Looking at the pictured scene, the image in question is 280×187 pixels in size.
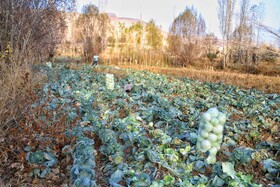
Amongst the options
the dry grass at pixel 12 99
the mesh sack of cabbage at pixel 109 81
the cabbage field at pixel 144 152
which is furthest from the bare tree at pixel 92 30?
the cabbage field at pixel 144 152

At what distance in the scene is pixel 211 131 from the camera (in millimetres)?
2191

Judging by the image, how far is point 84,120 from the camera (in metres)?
3.02

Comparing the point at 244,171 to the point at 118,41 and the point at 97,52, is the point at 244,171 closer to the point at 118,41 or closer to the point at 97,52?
the point at 97,52

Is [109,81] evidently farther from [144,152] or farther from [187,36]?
[187,36]

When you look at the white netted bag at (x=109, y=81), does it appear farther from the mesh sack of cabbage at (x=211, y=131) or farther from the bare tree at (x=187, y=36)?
the bare tree at (x=187, y=36)

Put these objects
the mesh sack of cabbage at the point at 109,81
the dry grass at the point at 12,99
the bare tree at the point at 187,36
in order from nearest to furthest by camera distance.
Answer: the dry grass at the point at 12,99, the mesh sack of cabbage at the point at 109,81, the bare tree at the point at 187,36

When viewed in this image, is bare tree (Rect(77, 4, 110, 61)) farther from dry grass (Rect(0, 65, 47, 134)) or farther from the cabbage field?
the cabbage field

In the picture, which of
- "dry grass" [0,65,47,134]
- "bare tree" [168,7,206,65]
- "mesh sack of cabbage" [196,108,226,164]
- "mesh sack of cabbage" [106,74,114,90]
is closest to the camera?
"mesh sack of cabbage" [196,108,226,164]

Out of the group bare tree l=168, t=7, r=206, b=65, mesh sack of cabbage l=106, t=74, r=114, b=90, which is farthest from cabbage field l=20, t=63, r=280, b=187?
bare tree l=168, t=7, r=206, b=65

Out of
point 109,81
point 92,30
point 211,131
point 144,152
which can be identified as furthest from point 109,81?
point 92,30

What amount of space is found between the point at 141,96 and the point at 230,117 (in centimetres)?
165

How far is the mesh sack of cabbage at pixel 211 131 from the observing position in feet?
7.02

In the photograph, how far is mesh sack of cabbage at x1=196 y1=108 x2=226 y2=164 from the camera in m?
2.14

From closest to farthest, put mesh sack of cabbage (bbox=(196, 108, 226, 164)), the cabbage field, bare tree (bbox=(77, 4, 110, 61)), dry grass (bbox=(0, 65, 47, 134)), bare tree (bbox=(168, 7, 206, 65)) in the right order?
the cabbage field, mesh sack of cabbage (bbox=(196, 108, 226, 164)), dry grass (bbox=(0, 65, 47, 134)), bare tree (bbox=(77, 4, 110, 61)), bare tree (bbox=(168, 7, 206, 65))
